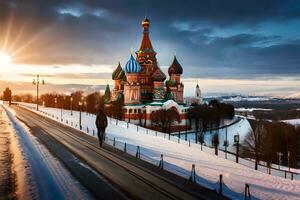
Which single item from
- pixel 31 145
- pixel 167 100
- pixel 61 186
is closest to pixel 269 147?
pixel 167 100

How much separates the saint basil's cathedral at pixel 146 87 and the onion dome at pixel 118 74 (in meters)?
1.28

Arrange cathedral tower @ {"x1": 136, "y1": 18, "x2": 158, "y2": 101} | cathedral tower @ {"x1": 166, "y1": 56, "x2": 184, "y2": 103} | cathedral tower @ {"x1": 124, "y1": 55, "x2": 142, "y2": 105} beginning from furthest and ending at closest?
1. cathedral tower @ {"x1": 166, "y1": 56, "x2": 184, "y2": 103}
2. cathedral tower @ {"x1": 136, "y1": 18, "x2": 158, "y2": 101}
3. cathedral tower @ {"x1": 124, "y1": 55, "x2": 142, "y2": 105}

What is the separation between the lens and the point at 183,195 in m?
14.8

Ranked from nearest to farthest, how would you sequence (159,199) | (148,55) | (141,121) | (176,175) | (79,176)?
(159,199) < (79,176) < (176,175) < (141,121) < (148,55)

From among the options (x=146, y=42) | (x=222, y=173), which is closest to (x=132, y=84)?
(x=146, y=42)

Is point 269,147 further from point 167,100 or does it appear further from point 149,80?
point 149,80

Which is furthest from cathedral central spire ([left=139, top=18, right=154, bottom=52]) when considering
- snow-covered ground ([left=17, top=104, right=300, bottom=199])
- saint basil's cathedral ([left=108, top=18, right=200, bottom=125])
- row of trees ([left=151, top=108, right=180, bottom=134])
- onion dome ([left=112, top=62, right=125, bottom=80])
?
snow-covered ground ([left=17, top=104, right=300, bottom=199])

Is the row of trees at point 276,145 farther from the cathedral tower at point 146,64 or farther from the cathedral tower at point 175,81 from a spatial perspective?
the cathedral tower at point 146,64

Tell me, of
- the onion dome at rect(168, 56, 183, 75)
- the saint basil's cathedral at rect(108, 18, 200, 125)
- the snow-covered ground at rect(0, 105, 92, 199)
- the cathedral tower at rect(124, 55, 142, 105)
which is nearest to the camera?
the snow-covered ground at rect(0, 105, 92, 199)

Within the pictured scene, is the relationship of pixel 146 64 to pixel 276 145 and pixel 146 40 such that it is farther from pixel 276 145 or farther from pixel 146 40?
A: pixel 276 145

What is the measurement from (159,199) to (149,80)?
293ft

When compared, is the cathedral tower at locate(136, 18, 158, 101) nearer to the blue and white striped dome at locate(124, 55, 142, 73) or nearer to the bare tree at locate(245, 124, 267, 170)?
the blue and white striped dome at locate(124, 55, 142, 73)

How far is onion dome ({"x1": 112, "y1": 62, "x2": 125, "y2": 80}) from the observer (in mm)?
110650

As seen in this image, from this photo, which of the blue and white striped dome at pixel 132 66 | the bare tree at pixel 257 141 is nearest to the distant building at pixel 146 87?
the blue and white striped dome at pixel 132 66
